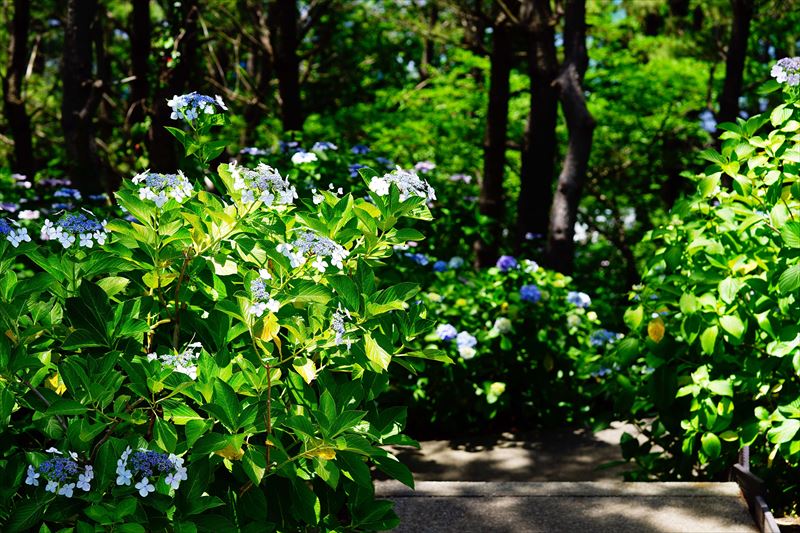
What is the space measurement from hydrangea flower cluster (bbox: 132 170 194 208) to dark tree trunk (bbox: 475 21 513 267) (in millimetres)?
6274

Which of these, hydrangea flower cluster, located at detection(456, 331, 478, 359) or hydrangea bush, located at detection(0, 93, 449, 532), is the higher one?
hydrangea bush, located at detection(0, 93, 449, 532)

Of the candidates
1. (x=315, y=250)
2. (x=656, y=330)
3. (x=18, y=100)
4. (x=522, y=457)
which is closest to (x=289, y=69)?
(x=18, y=100)

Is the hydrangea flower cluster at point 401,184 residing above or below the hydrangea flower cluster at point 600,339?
above

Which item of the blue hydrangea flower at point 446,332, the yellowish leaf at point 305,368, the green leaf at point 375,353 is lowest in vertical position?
the blue hydrangea flower at point 446,332

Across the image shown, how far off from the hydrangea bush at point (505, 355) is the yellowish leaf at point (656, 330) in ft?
5.31

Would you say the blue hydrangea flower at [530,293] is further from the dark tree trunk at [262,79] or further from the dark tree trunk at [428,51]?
the dark tree trunk at [428,51]

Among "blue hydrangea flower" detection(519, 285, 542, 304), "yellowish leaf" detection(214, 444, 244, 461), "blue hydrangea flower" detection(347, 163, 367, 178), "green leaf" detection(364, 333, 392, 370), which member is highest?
"blue hydrangea flower" detection(347, 163, 367, 178)

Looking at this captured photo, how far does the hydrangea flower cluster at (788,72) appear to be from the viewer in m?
3.03

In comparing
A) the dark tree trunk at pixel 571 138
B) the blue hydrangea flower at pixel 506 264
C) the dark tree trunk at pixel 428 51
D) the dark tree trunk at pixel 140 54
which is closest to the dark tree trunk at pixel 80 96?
the dark tree trunk at pixel 140 54

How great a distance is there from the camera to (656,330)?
142 inches

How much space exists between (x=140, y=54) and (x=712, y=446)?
5525 mm

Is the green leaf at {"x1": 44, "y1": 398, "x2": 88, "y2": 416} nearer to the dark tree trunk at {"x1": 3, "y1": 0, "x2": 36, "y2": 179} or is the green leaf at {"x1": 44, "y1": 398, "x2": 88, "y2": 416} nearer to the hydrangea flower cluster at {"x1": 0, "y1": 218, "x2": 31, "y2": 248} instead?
the hydrangea flower cluster at {"x1": 0, "y1": 218, "x2": 31, "y2": 248}

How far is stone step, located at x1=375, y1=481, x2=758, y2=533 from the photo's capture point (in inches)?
121

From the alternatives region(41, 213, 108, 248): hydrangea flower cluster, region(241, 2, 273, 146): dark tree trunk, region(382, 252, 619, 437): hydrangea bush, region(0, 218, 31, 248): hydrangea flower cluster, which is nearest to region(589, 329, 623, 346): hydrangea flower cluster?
region(382, 252, 619, 437): hydrangea bush
